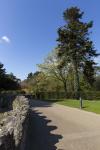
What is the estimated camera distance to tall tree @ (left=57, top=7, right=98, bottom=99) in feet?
201

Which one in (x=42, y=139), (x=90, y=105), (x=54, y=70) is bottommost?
(x=42, y=139)

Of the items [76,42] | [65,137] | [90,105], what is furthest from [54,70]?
[65,137]

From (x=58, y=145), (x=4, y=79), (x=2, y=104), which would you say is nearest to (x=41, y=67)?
(x=4, y=79)

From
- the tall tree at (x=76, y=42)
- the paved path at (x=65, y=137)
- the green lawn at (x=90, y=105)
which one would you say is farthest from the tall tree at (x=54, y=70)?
the paved path at (x=65, y=137)

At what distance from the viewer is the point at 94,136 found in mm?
14320

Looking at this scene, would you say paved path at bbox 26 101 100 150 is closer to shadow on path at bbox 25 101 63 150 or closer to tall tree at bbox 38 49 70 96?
shadow on path at bbox 25 101 63 150

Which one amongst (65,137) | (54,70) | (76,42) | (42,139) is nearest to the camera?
(42,139)

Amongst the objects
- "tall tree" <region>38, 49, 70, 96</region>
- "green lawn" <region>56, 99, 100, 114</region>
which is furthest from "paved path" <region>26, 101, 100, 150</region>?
"tall tree" <region>38, 49, 70, 96</region>

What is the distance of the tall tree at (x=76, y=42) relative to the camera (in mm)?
61250

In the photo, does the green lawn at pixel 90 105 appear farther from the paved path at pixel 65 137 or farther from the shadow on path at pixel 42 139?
the shadow on path at pixel 42 139

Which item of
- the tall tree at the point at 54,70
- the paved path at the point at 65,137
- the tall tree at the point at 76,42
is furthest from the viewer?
the tall tree at the point at 54,70

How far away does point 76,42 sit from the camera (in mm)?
61625

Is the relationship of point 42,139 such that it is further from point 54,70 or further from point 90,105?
point 54,70

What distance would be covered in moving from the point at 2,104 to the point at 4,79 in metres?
27.7
